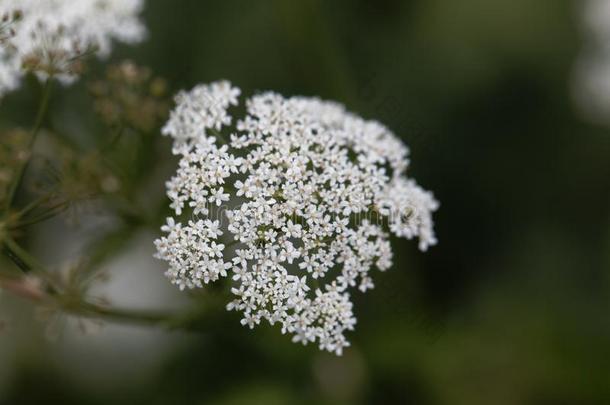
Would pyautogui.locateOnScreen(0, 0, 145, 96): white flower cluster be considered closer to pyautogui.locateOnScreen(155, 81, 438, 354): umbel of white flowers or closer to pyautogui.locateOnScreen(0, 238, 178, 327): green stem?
pyautogui.locateOnScreen(155, 81, 438, 354): umbel of white flowers

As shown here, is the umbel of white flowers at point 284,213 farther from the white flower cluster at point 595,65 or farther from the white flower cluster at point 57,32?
the white flower cluster at point 595,65

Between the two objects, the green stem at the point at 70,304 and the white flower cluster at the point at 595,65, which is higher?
the white flower cluster at the point at 595,65

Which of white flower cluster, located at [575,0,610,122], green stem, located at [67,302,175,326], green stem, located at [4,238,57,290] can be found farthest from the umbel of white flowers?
white flower cluster, located at [575,0,610,122]

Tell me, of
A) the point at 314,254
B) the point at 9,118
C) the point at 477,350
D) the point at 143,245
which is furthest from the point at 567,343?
the point at 9,118

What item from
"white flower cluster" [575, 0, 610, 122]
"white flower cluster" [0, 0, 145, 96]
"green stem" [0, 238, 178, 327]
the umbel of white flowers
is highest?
"white flower cluster" [575, 0, 610, 122]

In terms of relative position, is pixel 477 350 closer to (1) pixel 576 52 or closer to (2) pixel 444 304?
(2) pixel 444 304

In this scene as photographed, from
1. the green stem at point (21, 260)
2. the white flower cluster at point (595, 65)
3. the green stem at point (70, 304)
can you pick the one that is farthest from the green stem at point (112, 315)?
the white flower cluster at point (595, 65)
